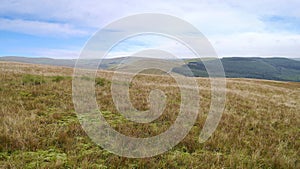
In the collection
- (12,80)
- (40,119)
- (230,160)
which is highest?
(12,80)

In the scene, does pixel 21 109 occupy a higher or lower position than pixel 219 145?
higher

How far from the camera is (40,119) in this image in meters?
7.14

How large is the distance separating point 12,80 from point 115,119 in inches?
336

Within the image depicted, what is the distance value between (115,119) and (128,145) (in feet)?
7.49

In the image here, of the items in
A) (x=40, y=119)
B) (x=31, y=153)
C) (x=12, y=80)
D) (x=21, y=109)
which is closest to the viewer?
(x=31, y=153)

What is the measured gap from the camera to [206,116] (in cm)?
995

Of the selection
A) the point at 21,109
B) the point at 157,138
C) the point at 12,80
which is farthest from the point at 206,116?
the point at 12,80

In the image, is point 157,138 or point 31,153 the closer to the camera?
point 31,153

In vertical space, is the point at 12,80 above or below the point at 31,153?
above

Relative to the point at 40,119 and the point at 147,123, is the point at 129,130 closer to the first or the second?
the point at 147,123

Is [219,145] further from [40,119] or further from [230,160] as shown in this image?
[40,119]

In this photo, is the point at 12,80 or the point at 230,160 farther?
the point at 12,80

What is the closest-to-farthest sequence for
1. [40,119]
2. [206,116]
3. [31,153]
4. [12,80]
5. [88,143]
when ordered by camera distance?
[31,153] < [88,143] < [40,119] < [206,116] < [12,80]

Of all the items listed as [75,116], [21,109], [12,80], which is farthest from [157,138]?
[12,80]
